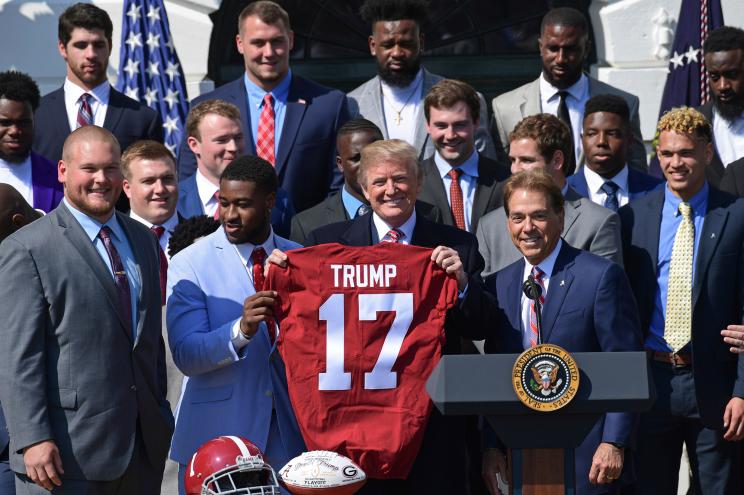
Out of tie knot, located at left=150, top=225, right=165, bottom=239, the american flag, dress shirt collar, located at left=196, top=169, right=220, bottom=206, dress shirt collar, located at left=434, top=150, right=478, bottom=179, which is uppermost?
the american flag

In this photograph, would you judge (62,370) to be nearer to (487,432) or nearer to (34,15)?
(487,432)

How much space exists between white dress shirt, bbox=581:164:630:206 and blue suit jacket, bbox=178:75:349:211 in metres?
1.41

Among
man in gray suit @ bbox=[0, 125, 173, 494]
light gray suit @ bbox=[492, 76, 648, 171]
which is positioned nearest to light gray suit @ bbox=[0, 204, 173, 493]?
man in gray suit @ bbox=[0, 125, 173, 494]

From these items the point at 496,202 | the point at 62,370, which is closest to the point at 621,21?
the point at 496,202

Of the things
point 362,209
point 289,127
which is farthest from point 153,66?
point 362,209

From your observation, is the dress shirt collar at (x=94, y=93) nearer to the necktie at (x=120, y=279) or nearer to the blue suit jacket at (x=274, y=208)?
the blue suit jacket at (x=274, y=208)

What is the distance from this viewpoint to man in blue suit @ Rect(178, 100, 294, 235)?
25.3 ft

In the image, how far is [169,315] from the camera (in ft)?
21.0

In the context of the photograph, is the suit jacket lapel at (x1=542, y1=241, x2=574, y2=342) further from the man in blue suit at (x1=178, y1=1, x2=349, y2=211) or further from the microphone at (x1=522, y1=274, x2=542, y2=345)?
the man in blue suit at (x1=178, y1=1, x2=349, y2=211)

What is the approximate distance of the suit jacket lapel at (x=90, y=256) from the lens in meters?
6.08

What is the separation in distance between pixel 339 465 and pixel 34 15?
7.19 meters

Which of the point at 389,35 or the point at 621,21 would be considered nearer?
the point at 389,35

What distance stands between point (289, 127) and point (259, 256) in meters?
1.79

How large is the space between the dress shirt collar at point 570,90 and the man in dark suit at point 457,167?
97 cm
